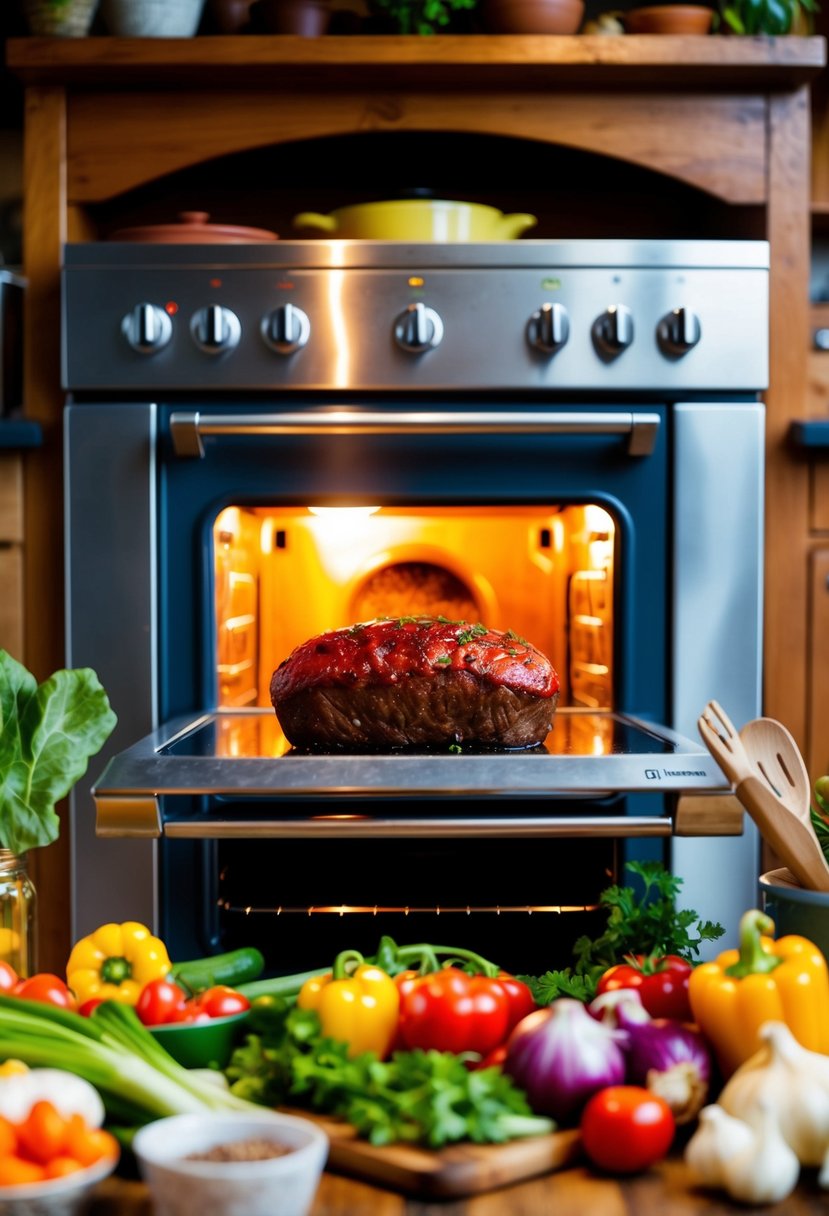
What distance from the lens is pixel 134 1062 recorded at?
975 mm

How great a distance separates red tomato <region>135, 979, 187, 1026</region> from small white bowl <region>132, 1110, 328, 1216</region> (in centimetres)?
21

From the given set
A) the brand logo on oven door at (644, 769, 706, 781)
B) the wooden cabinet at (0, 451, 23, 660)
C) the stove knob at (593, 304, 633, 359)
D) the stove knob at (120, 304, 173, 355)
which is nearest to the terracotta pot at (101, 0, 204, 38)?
the stove knob at (120, 304, 173, 355)

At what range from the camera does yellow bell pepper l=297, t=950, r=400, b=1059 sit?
3.50 ft

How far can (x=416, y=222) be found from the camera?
2.47 metres

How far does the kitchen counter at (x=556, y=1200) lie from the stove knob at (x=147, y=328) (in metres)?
1.73

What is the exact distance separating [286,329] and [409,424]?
28 cm

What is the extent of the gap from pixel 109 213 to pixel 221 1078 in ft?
7.74

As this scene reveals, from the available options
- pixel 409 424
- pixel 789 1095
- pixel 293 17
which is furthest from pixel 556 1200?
pixel 293 17

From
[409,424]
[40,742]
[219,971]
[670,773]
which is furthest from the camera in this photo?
[409,424]

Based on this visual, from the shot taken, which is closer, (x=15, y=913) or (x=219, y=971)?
(x=219, y=971)

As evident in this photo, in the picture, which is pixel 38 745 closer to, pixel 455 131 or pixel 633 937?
pixel 633 937

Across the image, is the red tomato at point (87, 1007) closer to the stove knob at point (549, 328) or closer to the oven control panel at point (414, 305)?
the oven control panel at point (414, 305)

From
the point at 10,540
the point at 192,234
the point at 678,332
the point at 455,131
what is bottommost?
the point at 10,540

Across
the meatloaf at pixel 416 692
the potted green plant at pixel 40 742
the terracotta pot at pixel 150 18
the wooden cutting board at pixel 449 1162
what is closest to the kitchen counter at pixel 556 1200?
the wooden cutting board at pixel 449 1162
